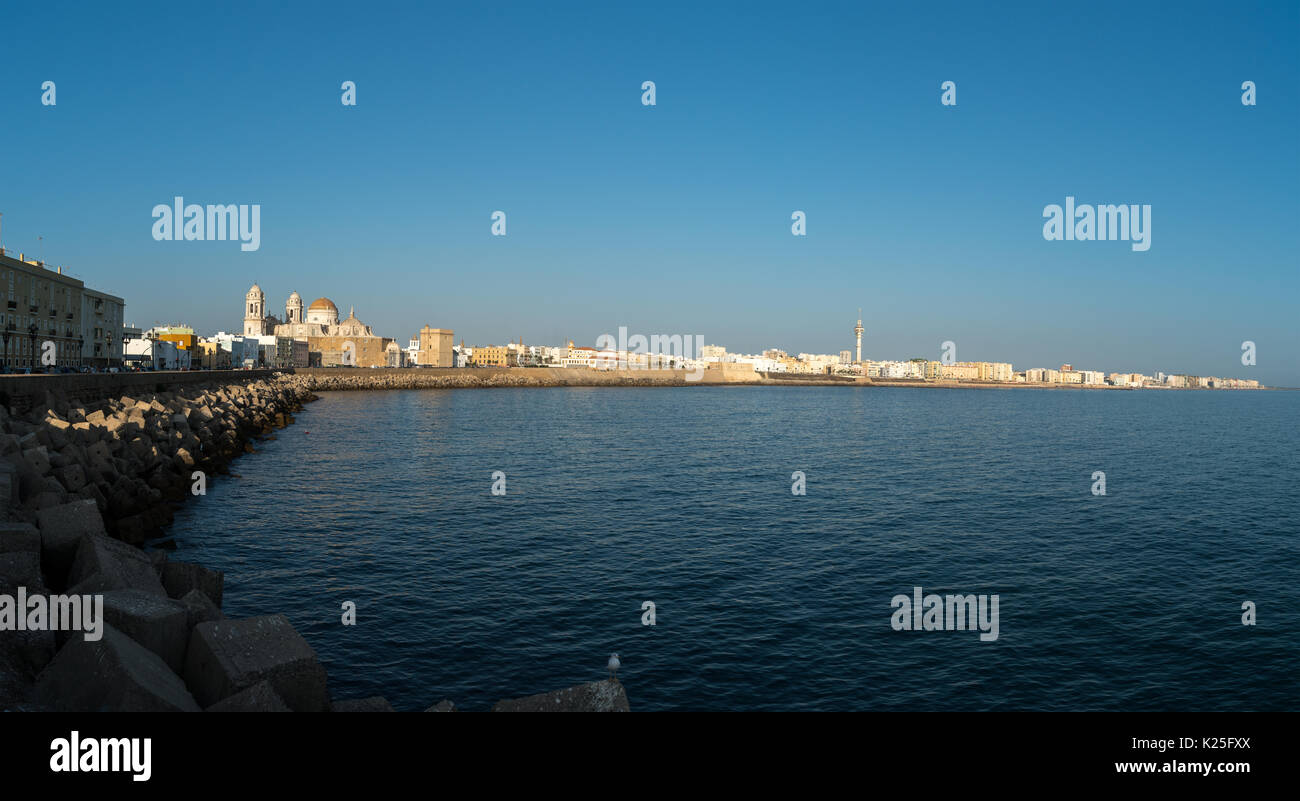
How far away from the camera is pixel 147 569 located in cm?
1064

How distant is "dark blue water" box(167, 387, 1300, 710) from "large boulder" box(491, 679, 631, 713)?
4201 mm

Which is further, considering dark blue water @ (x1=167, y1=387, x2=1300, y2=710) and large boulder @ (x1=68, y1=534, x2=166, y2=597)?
dark blue water @ (x1=167, y1=387, x2=1300, y2=710)

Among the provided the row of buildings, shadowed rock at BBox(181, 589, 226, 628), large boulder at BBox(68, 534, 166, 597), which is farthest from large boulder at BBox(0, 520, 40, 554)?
the row of buildings

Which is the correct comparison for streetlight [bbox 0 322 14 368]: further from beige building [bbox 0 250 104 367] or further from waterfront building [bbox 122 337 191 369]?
waterfront building [bbox 122 337 191 369]

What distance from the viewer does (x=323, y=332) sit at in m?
180

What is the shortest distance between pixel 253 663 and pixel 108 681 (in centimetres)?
131

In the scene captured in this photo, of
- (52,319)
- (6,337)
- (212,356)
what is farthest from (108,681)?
(212,356)

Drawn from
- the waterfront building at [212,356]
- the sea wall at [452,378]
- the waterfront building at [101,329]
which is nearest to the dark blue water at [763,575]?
the waterfront building at [101,329]

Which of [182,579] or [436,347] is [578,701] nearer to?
[182,579]

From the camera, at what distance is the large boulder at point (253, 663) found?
7480mm

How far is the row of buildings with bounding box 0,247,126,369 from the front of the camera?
4625 centimetres

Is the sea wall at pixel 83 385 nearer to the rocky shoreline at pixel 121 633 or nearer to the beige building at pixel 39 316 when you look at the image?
the beige building at pixel 39 316
